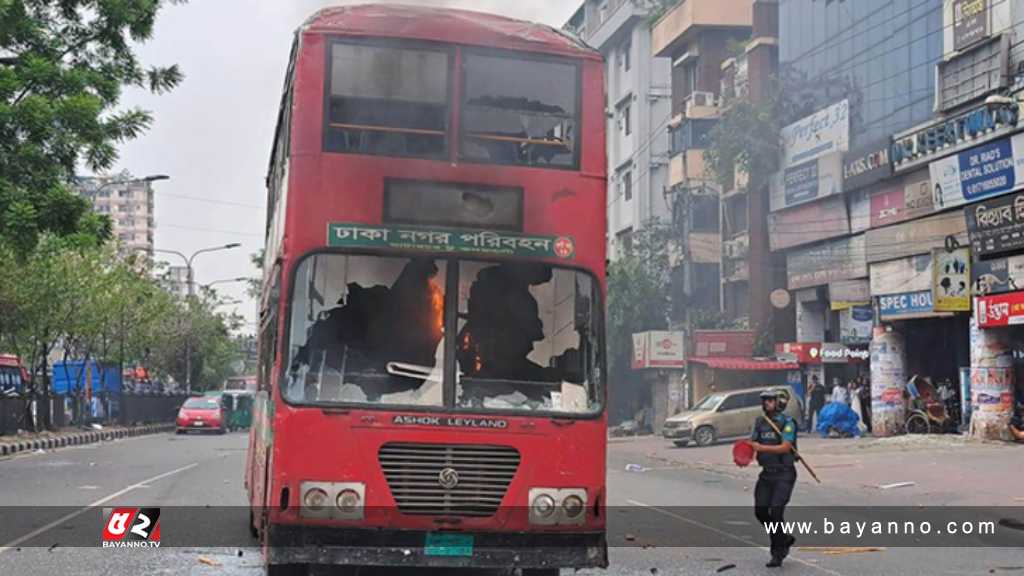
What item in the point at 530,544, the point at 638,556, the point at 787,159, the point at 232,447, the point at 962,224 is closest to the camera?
the point at 530,544

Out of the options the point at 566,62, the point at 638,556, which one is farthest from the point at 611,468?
the point at 566,62

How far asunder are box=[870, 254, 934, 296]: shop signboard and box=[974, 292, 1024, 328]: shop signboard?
7.61 ft

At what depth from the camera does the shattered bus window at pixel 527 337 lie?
8.40 meters

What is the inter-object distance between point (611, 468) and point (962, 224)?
1069cm

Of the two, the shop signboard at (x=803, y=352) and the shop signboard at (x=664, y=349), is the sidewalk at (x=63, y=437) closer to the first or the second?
the shop signboard at (x=664, y=349)

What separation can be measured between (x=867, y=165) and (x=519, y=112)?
28.8 m

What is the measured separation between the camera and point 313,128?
845 centimetres

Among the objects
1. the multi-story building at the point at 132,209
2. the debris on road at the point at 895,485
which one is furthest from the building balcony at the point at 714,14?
the multi-story building at the point at 132,209

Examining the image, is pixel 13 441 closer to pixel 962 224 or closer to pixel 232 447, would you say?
pixel 232 447

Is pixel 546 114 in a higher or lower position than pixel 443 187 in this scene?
higher

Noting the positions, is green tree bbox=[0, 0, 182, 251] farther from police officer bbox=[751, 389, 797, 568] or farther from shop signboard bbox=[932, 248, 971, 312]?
shop signboard bbox=[932, 248, 971, 312]

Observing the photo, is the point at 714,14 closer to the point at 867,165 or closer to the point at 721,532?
the point at 867,165

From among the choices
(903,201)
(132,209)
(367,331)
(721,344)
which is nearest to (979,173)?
(903,201)

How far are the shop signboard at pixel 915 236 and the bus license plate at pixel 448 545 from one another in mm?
25391
